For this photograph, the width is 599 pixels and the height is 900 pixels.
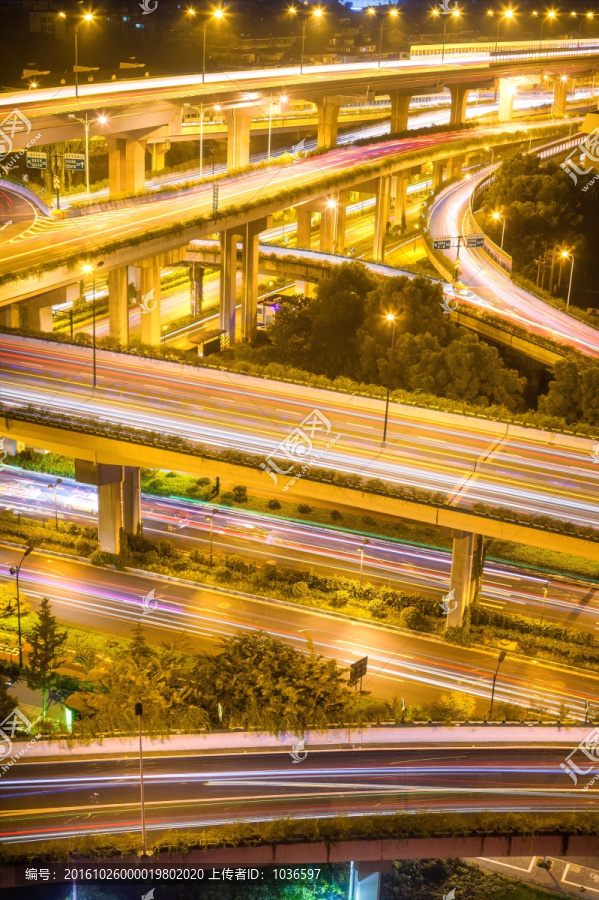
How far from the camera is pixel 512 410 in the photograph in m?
50.5

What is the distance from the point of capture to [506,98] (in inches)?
4392

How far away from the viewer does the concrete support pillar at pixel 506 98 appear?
110 meters

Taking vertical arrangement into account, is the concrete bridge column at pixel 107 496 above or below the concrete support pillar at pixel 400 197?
below

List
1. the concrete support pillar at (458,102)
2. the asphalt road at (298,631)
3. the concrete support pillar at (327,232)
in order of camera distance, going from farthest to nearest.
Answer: the concrete support pillar at (458,102), the concrete support pillar at (327,232), the asphalt road at (298,631)

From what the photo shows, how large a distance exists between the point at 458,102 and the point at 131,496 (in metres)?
72.4

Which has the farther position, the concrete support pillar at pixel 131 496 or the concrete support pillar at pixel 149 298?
the concrete support pillar at pixel 149 298

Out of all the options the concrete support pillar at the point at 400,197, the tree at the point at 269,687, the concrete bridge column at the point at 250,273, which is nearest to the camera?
the tree at the point at 269,687

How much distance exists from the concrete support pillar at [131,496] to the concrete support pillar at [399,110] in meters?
60.5

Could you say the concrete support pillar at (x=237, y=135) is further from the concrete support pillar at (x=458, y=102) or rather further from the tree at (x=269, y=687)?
the tree at (x=269, y=687)

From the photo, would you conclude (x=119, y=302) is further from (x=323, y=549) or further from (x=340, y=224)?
(x=340, y=224)

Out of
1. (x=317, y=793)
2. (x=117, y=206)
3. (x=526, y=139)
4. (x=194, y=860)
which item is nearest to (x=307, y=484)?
(x=317, y=793)

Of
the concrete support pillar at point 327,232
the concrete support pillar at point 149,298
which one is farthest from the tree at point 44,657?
the concrete support pillar at point 327,232

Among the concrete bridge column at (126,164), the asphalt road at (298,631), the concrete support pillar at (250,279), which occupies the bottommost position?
the asphalt road at (298,631)

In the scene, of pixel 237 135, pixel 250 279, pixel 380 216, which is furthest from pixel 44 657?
pixel 380 216
